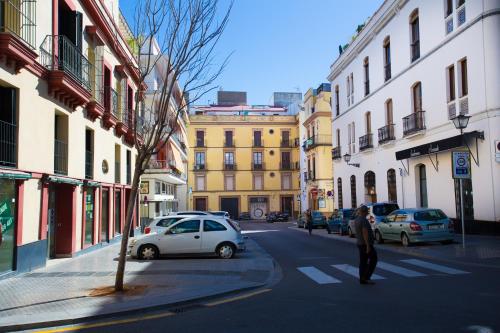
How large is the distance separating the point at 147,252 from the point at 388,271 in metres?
7.96

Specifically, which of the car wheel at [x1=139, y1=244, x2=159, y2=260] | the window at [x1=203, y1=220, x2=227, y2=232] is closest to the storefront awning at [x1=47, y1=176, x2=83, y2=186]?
the car wheel at [x1=139, y1=244, x2=159, y2=260]

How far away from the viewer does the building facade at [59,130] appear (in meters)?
11.9

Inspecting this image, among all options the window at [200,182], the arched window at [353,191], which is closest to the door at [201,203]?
the window at [200,182]

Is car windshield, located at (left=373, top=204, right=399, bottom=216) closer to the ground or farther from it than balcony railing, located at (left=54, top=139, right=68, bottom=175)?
closer to the ground

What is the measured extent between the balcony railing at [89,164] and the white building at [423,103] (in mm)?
14978

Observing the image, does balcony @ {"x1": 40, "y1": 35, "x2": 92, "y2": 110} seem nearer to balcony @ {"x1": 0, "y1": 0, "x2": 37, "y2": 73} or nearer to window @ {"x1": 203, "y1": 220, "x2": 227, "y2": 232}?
balcony @ {"x1": 0, "y1": 0, "x2": 37, "y2": 73}

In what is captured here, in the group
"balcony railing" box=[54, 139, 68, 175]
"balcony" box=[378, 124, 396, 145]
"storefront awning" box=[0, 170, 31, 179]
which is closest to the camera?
"storefront awning" box=[0, 170, 31, 179]

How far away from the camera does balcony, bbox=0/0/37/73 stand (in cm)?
1098

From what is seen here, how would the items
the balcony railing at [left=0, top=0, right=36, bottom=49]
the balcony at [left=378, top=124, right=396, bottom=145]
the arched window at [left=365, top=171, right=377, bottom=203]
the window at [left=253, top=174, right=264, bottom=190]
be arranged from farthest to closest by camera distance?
the window at [left=253, top=174, right=264, bottom=190] < the arched window at [left=365, top=171, right=377, bottom=203] < the balcony at [left=378, top=124, right=396, bottom=145] < the balcony railing at [left=0, top=0, right=36, bottom=49]

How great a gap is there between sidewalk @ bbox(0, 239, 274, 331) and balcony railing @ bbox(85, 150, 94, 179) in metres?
3.73

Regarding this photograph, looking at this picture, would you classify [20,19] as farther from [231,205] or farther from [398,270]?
[231,205]

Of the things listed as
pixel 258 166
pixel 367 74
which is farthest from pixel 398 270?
pixel 258 166

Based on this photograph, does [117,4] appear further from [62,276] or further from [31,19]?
[62,276]

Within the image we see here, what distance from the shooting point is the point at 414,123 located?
2520 cm
